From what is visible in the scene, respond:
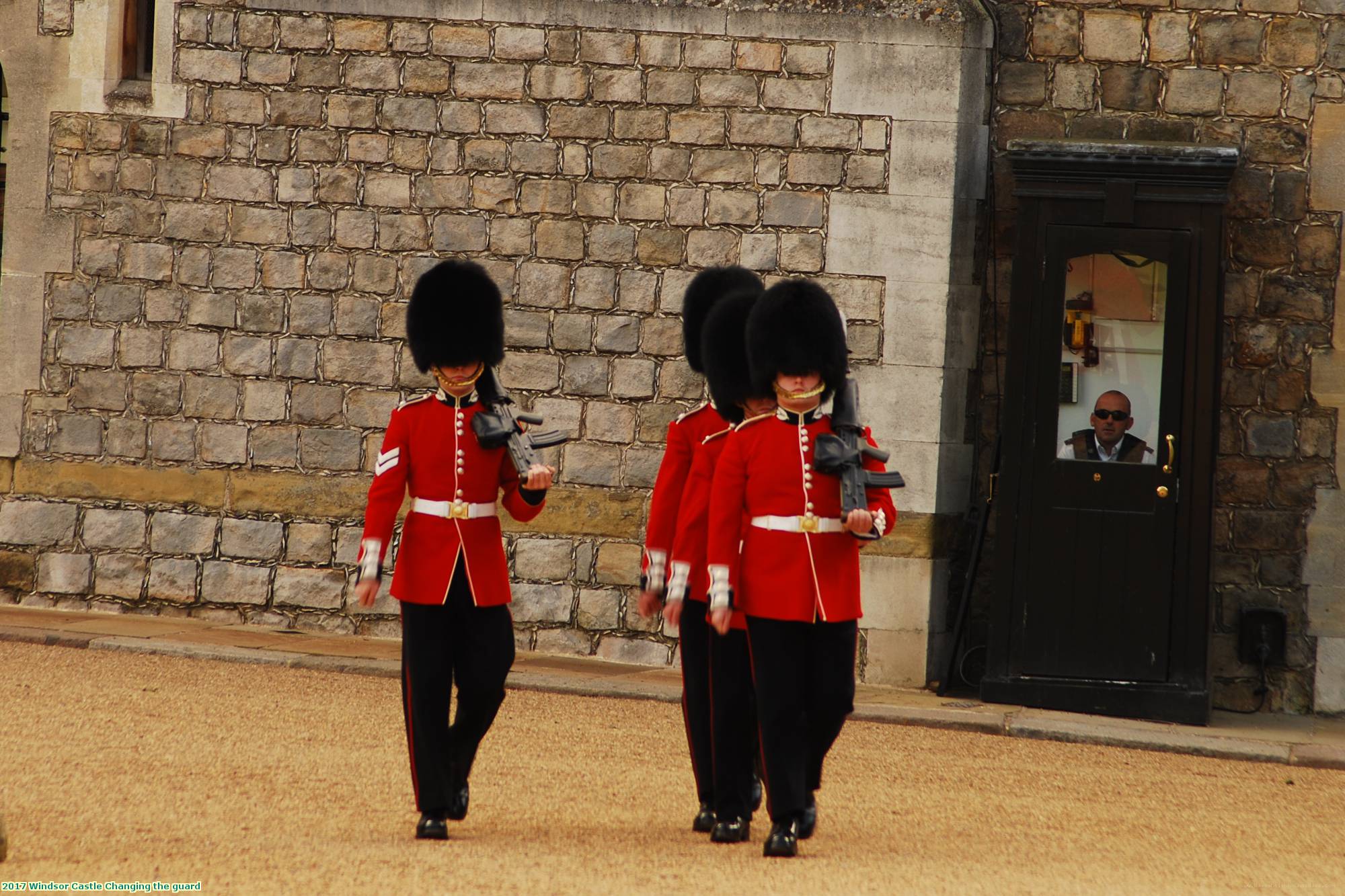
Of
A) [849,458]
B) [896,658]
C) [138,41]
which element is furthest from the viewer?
[138,41]

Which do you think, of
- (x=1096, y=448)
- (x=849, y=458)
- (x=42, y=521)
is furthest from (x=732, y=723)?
(x=42, y=521)

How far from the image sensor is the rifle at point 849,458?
4336mm

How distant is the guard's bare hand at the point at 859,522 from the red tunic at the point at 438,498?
84cm

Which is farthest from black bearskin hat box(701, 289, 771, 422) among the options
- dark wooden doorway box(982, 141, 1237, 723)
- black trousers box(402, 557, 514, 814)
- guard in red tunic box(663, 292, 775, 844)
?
dark wooden doorway box(982, 141, 1237, 723)

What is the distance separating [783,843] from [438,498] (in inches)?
48.7

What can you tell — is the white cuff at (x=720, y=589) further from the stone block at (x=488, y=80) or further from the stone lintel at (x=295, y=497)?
the stone block at (x=488, y=80)

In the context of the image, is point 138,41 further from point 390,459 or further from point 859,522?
point 859,522

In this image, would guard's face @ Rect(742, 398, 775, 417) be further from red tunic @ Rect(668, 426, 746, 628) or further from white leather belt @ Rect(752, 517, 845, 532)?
white leather belt @ Rect(752, 517, 845, 532)

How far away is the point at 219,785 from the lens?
488 centimetres

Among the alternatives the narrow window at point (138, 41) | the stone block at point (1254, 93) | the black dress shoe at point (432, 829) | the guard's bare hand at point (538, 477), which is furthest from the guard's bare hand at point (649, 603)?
the narrow window at point (138, 41)

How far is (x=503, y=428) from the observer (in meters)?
4.53

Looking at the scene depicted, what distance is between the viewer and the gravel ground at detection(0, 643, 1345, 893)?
13.0 feet

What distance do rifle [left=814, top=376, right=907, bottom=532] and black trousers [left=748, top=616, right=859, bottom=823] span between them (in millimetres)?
320

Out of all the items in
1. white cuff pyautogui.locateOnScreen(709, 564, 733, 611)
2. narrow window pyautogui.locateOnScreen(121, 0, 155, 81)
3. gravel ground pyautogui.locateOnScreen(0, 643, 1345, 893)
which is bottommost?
gravel ground pyautogui.locateOnScreen(0, 643, 1345, 893)
